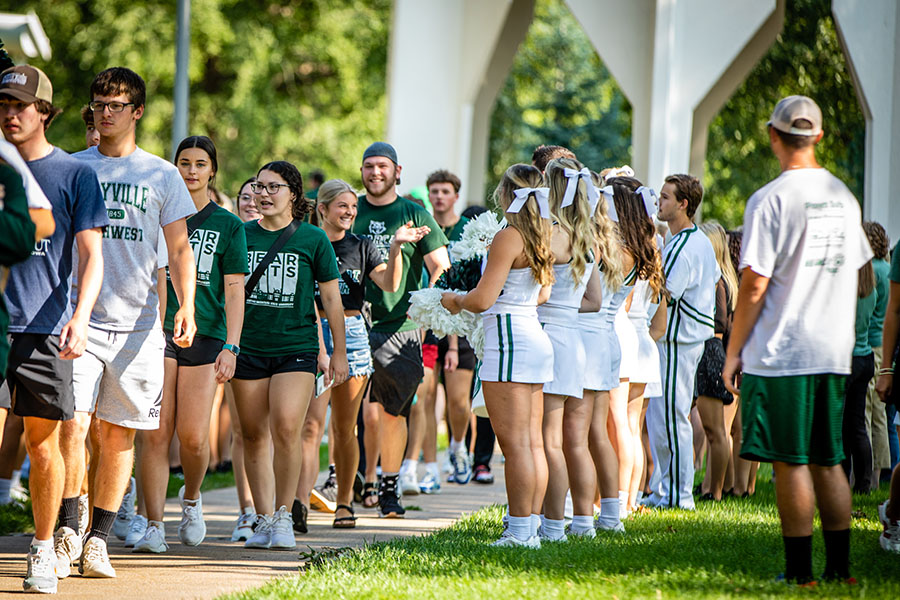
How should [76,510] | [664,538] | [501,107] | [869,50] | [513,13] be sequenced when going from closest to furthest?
[76,510], [664,538], [869,50], [513,13], [501,107]

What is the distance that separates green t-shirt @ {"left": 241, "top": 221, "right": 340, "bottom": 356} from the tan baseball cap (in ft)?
6.86

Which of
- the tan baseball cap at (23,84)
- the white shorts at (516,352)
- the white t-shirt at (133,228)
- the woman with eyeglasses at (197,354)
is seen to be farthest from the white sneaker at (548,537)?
the tan baseball cap at (23,84)

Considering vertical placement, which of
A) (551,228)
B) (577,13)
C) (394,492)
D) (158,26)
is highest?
(158,26)

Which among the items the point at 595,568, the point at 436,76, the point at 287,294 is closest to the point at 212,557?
the point at 287,294

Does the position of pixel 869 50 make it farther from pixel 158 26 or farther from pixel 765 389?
pixel 158 26

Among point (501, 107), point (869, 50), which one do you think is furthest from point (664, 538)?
point (501, 107)

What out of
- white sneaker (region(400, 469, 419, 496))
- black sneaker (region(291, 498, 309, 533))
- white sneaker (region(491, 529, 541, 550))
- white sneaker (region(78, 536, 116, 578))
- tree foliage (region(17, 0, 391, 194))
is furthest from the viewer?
tree foliage (region(17, 0, 391, 194))

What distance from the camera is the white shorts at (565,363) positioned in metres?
6.64

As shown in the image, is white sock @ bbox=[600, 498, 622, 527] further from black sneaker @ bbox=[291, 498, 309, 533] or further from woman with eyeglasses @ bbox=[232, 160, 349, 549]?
black sneaker @ bbox=[291, 498, 309, 533]

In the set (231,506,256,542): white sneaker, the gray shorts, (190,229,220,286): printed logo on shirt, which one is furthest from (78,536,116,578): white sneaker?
(190,229,220,286): printed logo on shirt

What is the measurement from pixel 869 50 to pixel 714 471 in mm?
8383

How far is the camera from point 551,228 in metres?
6.40

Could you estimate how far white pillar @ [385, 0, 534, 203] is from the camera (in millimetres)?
18312

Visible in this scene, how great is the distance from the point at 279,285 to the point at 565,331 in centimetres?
189
